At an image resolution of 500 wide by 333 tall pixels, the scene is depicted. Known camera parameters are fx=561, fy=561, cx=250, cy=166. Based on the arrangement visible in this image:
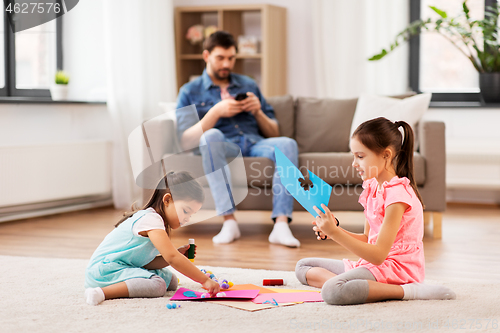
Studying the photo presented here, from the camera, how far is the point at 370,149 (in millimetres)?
1514

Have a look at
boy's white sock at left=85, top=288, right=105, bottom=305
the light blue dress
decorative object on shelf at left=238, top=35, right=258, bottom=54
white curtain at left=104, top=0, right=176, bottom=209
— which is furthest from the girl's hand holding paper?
decorative object on shelf at left=238, top=35, right=258, bottom=54

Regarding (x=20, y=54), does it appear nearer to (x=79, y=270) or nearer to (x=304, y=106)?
(x=304, y=106)

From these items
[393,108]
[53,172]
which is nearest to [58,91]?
[53,172]

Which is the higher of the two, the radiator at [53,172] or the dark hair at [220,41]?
the dark hair at [220,41]

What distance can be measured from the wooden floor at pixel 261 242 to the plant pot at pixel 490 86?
2.73 ft

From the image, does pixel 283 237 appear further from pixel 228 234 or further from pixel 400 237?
pixel 400 237

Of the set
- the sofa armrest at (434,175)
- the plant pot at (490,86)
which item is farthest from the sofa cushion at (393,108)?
the plant pot at (490,86)

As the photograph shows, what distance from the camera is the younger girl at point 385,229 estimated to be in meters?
1.50

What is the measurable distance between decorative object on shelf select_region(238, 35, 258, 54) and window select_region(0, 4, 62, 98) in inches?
53.0

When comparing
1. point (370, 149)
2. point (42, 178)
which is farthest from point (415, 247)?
point (42, 178)

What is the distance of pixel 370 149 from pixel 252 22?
3288mm

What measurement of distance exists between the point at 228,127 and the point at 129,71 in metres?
1.29

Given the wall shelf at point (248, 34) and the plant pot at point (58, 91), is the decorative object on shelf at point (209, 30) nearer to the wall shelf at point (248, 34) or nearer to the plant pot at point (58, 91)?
the wall shelf at point (248, 34)

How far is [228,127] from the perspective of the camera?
2.92 metres
